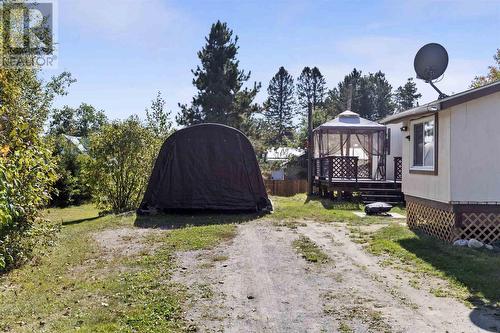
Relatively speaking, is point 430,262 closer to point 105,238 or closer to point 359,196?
point 105,238

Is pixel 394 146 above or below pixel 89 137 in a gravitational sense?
below

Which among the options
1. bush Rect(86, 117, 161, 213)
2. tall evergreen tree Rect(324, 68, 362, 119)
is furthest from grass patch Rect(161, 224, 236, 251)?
tall evergreen tree Rect(324, 68, 362, 119)

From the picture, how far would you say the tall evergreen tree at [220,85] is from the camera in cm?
3212

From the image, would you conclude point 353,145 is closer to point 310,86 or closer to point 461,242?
point 461,242

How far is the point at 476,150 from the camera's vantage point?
8359mm

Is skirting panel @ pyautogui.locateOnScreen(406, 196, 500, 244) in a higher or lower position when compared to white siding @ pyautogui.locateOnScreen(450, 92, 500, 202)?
lower

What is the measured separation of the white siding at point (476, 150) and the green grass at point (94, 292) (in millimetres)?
4798

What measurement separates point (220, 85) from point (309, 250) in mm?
25179

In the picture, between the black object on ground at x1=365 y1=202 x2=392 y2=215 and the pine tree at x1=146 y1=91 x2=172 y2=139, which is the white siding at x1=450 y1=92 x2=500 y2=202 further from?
the pine tree at x1=146 y1=91 x2=172 y2=139

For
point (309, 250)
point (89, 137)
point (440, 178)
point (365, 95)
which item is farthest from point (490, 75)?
point (365, 95)

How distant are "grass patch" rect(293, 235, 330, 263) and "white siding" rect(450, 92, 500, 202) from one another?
2.76 meters

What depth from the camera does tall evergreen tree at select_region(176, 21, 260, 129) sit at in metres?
32.1

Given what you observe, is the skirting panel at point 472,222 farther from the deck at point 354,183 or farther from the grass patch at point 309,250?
the deck at point 354,183

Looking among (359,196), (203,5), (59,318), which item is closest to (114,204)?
(203,5)
